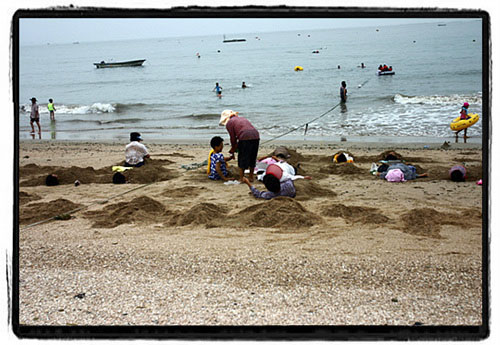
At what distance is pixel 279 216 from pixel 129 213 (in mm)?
2175

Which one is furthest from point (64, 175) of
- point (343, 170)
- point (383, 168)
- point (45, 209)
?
point (383, 168)

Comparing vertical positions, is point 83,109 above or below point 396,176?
above

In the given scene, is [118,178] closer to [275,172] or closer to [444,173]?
[275,172]

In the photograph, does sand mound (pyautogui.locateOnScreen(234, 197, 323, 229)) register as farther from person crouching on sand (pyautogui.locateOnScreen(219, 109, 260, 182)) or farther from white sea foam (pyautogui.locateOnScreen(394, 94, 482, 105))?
white sea foam (pyautogui.locateOnScreen(394, 94, 482, 105))

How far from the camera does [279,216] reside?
600cm

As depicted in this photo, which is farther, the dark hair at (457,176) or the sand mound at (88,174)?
the sand mound at (88,174)

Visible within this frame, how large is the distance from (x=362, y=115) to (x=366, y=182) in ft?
38.9

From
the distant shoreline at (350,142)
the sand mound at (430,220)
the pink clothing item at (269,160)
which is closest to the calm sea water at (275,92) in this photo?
the distant shoreline at (350,142)

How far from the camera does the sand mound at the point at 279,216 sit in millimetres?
5863

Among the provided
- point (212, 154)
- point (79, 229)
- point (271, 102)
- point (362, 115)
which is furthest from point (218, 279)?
point (271, 102)

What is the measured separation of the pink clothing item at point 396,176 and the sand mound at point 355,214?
81.0 inches

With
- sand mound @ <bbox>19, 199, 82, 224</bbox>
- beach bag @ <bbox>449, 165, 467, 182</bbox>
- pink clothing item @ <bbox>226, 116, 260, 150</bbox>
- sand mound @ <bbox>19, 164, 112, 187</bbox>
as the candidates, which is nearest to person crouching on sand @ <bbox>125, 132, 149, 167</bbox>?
sand mound @ <bbox>19, 164, 112, 187</bbox>

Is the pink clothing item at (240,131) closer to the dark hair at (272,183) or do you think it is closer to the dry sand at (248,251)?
the dry sand at (248,251)

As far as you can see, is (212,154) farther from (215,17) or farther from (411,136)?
(411,136)
